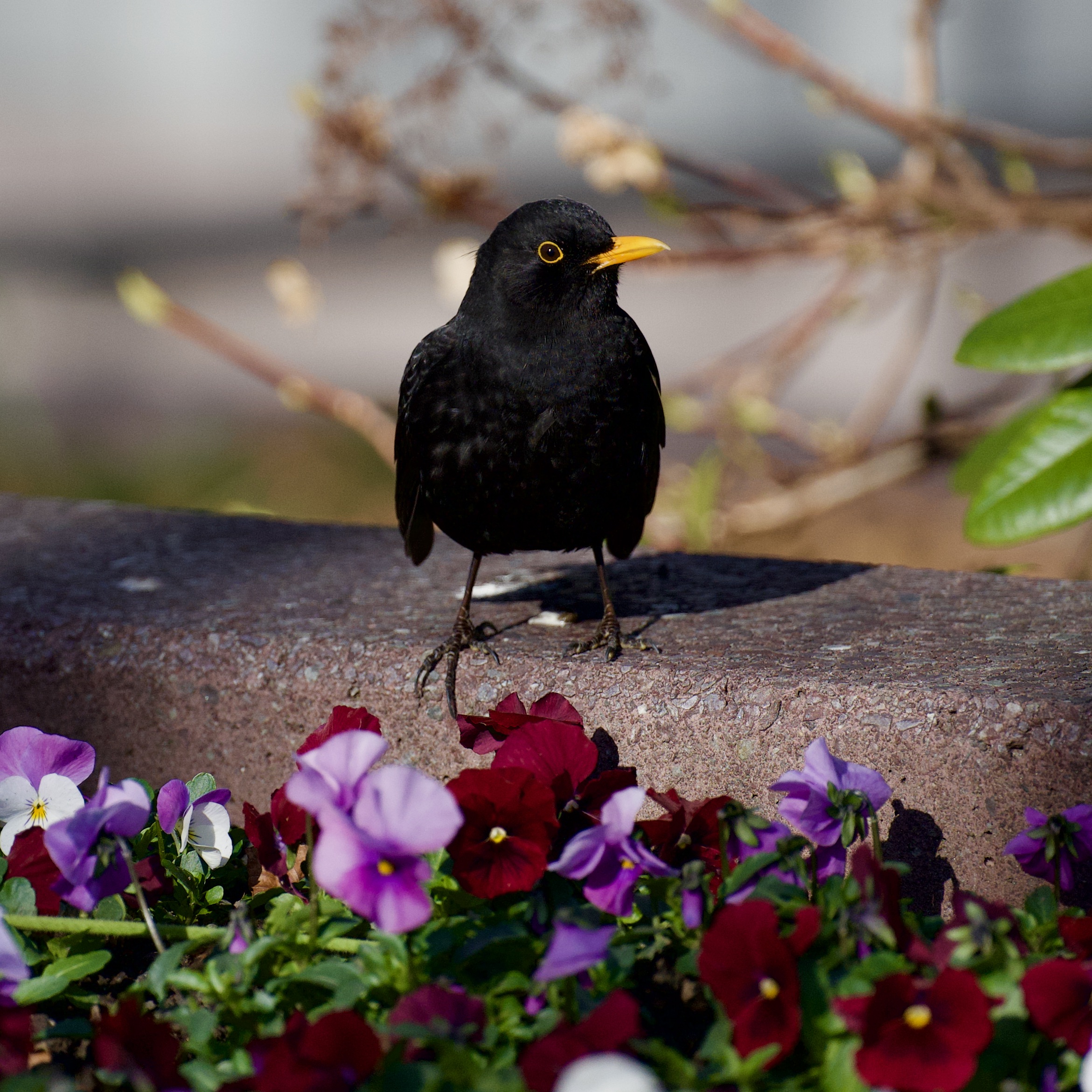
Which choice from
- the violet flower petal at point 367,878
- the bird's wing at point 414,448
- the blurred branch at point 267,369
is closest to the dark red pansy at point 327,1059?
the violet flower petal at point 367,878

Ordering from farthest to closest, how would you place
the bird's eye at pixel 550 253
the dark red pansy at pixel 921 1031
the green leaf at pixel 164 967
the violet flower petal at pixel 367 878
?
the bird's eye at pixel 550 253, the green leaf at pixel 164 967, the violet flower petal at pixel 367 878, the dark red pansy at pixel 921 1031

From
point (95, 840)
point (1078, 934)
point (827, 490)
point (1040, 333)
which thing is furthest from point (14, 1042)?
point (827, 490)

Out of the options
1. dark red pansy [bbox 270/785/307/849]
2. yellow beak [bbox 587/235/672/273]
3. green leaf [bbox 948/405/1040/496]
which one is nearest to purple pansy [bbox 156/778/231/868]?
dark red pansy [bbox 270/785/307/849]

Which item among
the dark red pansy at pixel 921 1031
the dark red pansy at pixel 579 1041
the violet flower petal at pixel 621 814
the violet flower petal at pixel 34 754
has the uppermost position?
the violet flower petal at pixel 621 814

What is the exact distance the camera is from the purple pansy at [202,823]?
5.75 feet

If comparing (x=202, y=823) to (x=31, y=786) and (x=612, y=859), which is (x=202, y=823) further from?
(x=612, y=859)

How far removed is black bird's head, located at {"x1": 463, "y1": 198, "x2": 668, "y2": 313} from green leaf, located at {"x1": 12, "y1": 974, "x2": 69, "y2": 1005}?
135 centimetres

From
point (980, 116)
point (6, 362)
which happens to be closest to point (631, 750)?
point (6, 362)

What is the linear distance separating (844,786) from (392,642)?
84 cm

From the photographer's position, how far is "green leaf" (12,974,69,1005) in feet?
4.80

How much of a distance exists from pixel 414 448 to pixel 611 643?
53 centimetres

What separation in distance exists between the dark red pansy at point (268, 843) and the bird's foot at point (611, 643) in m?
0.58

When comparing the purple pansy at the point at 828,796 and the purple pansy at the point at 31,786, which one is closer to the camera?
the purple pansy at the point at 828,796

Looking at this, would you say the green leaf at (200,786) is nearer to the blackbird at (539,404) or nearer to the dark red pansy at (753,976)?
the blackbird at (539,404)
